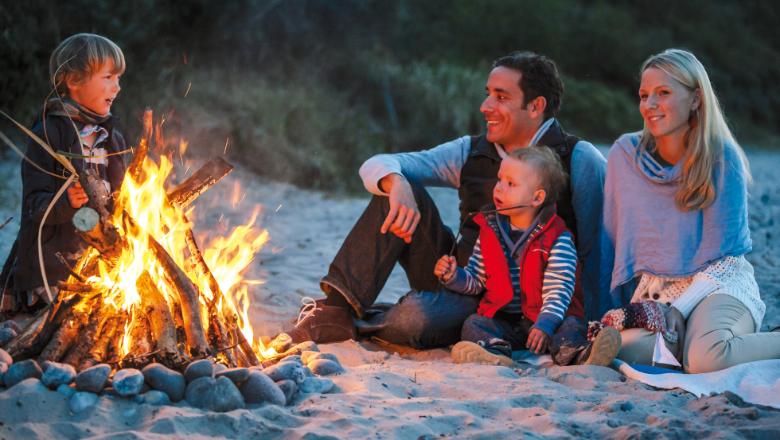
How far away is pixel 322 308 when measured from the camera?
470cm

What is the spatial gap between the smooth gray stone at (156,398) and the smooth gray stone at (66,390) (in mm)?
238

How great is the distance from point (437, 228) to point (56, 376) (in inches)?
84.5

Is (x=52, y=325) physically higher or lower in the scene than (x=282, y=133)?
lower

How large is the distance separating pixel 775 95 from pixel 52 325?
19458 mm

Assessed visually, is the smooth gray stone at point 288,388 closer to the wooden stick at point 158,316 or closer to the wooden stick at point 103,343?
the wooden stick at point 158,316

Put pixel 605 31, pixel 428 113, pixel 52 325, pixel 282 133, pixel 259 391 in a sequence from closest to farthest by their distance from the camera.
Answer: pixel 259 391 < pixel 52 325 < pixel 282 133 < pixel 428 113 < pixel 605 31

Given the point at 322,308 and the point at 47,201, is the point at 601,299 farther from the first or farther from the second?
the point at 47,201

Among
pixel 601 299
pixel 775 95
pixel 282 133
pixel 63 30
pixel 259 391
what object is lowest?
pixel 259 391

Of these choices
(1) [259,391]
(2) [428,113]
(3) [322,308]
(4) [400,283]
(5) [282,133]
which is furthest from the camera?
(2) [428,113]

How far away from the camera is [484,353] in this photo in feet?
13.7

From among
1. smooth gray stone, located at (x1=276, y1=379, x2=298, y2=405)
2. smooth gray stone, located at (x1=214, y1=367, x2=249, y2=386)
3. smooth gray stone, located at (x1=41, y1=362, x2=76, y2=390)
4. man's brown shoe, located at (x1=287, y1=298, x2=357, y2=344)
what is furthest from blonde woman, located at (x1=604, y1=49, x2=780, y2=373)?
smooth gray stone, located at (x1=41, y1=362, x2=76, y2=390)

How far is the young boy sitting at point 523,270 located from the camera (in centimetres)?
431

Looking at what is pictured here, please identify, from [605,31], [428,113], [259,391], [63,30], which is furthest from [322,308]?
[605,31]

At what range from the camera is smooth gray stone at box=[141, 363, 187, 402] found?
327cm
